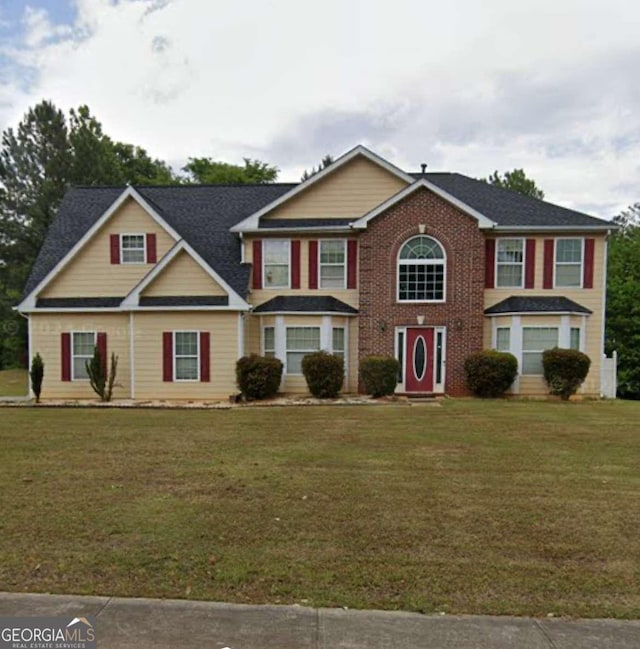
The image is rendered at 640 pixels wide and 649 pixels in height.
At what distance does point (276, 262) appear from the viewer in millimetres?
17078

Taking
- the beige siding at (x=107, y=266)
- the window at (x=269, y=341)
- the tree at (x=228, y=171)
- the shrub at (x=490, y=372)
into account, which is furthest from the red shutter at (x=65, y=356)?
the tree at (x=228, y=171)

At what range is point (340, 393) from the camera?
16219mm

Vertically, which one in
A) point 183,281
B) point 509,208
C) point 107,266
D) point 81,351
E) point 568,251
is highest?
point 509,208

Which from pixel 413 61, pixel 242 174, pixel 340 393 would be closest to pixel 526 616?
pixel 340 393

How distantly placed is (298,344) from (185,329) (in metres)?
3.64

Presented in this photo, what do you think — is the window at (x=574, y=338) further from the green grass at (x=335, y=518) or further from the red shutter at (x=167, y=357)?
the red shutter at (x=167, y=357)

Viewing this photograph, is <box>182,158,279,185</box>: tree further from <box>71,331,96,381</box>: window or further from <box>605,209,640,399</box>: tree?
<box>605,209,640,399</box>: tree

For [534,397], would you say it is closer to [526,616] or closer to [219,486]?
[219,486]

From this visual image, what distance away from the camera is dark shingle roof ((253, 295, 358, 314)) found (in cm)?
1628

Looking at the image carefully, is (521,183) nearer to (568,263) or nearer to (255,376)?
(568,263)

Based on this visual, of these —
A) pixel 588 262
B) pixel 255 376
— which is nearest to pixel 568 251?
pixel 588 262

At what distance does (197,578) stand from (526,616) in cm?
235

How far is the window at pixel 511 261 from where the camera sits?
16.6 meters

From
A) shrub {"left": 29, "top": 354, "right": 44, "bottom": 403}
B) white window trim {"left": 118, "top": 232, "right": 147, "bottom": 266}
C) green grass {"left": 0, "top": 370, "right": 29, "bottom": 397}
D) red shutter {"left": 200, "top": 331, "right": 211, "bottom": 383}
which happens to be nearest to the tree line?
green grass {"left": 0, "top": 370, "right": 29, "bottom": 397}
